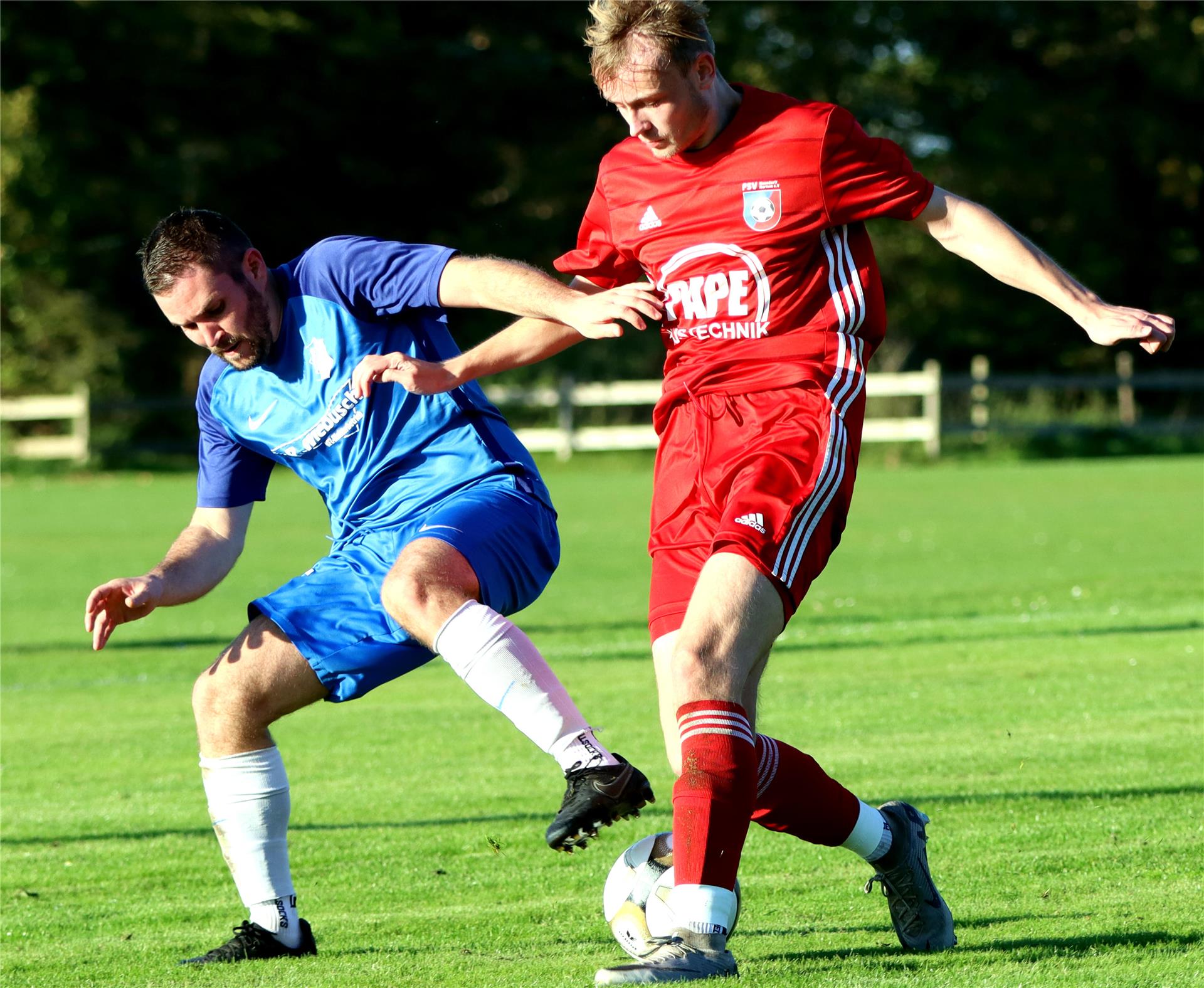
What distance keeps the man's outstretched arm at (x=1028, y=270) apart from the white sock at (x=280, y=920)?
2452mm

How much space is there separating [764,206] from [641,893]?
173cm

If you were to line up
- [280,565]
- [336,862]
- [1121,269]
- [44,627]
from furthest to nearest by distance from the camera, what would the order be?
[1121,269] < [280,565] < [44,627] < [336,862]

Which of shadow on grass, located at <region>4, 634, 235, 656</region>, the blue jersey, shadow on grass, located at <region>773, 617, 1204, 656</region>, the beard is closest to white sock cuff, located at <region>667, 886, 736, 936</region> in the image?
the blue jersey

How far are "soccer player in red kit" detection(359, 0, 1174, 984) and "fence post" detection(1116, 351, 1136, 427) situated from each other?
104 ft

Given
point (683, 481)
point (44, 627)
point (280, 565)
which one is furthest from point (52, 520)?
point (683, 481)

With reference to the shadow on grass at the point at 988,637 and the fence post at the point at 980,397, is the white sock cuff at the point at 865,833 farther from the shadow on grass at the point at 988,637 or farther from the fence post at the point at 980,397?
the fence post at the point at 980,397

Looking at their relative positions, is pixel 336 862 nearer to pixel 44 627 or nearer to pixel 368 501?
pixel 368 501

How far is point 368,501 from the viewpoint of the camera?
4.83 meters

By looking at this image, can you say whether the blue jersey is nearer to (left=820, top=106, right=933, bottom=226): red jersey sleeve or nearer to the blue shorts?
the blue shorts

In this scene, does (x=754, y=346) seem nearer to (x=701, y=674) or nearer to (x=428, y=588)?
(x=701, y=674)

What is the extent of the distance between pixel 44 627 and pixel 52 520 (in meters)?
11.0

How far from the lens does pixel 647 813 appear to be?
6281 millimetres

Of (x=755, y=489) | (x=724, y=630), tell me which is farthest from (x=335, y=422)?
(x=724, y=630)

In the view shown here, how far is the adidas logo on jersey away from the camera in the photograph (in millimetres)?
4398
